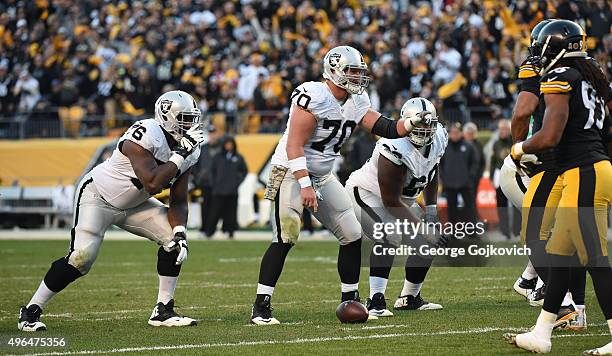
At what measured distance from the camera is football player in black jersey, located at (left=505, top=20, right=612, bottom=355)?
231 inches

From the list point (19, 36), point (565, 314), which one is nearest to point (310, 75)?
point (19, 36)

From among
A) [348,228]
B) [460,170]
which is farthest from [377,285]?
[460,170]

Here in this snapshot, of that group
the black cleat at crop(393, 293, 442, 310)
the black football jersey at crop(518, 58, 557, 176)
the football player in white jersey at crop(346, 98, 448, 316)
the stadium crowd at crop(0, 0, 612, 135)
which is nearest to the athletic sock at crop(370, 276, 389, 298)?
the football player in white jersey at crop(346, 98, 448, 316)

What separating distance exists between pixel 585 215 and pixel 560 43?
0.98m

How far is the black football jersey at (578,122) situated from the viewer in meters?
5.94

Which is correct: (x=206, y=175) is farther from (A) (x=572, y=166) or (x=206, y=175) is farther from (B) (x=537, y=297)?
(A) (x=572, y=166)

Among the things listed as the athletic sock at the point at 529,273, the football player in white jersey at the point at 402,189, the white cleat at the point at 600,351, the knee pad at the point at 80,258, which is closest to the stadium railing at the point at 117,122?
the athletic sock at the point at 529,273

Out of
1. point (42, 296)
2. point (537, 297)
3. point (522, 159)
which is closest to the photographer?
point (522, 159)

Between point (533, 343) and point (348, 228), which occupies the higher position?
point (348, 228)

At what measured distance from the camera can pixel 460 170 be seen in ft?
51.8

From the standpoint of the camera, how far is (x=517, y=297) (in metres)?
8.86

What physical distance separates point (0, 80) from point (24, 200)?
3.20 meters

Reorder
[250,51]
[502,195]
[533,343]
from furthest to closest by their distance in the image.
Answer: [250,51]
[502,195]
[533,343]

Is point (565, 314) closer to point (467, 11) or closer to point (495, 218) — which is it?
point (495, 218)
